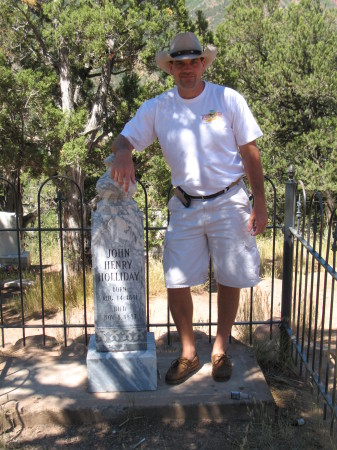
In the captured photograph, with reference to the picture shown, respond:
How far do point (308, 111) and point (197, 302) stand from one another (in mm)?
9172

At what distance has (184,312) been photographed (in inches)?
126

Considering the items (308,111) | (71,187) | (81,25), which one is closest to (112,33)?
(81,25)

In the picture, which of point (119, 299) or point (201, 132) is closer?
point (201, 132)

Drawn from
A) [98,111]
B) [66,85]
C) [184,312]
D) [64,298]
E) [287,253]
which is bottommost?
[64,298]

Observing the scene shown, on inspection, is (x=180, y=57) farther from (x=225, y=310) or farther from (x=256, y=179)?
(x=225, y=310)

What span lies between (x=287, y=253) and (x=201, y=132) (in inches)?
55.3

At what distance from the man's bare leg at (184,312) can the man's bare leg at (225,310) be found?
0.60 feet

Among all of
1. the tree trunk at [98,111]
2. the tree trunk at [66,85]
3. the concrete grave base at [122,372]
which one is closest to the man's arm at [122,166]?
the concrete grave base at [122,372]

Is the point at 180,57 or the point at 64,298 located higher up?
the point at 180,57

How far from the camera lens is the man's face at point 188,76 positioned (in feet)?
9.46

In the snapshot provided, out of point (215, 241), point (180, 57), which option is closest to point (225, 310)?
point (215, 241)

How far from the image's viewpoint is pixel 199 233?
3.08 metres

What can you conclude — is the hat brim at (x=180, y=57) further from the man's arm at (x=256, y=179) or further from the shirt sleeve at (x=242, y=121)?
the man's arm at (x=256, y=179)

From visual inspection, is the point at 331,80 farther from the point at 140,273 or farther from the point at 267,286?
the point at 140,273
